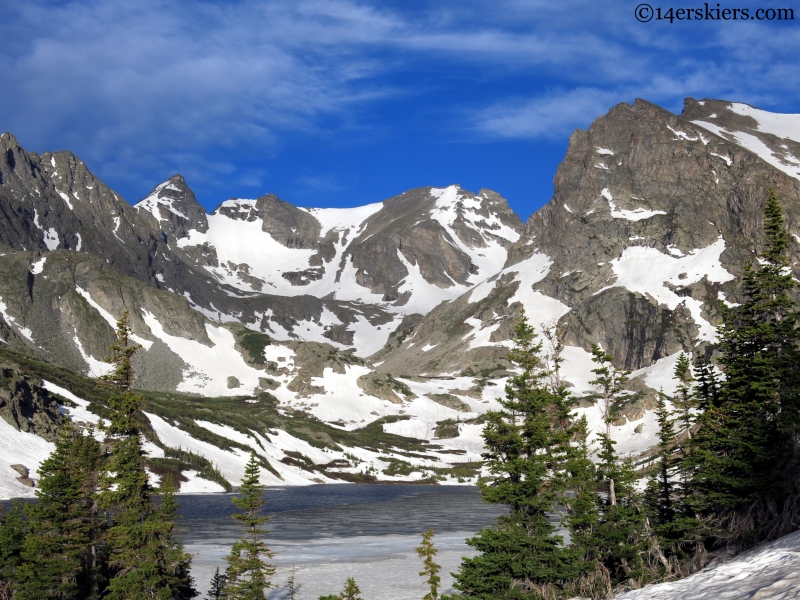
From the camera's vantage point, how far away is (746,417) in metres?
31.4

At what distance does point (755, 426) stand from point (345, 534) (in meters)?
50.1

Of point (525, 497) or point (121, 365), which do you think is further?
point (121, 365)

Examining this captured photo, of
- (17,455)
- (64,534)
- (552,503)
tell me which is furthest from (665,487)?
(17,455)

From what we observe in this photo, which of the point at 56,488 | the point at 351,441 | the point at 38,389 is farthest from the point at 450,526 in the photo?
the point at 351,441

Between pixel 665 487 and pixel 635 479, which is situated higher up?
pixel 635 479

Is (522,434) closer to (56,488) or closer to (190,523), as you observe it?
(56,488)

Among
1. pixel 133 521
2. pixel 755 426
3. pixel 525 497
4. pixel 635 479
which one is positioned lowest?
pixel 525 497

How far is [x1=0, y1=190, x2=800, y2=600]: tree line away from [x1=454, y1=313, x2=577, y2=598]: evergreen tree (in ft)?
0.23

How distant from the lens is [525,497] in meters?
30.4

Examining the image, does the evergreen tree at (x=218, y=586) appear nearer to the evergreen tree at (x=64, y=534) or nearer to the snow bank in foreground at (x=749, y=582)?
the evergreen tree at (x=64, y=534)

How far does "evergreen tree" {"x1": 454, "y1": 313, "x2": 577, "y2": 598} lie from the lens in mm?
27844

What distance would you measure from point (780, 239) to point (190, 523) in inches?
2530

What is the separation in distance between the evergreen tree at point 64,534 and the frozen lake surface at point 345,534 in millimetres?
7368

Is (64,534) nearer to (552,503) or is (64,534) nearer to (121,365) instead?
(121,365)
